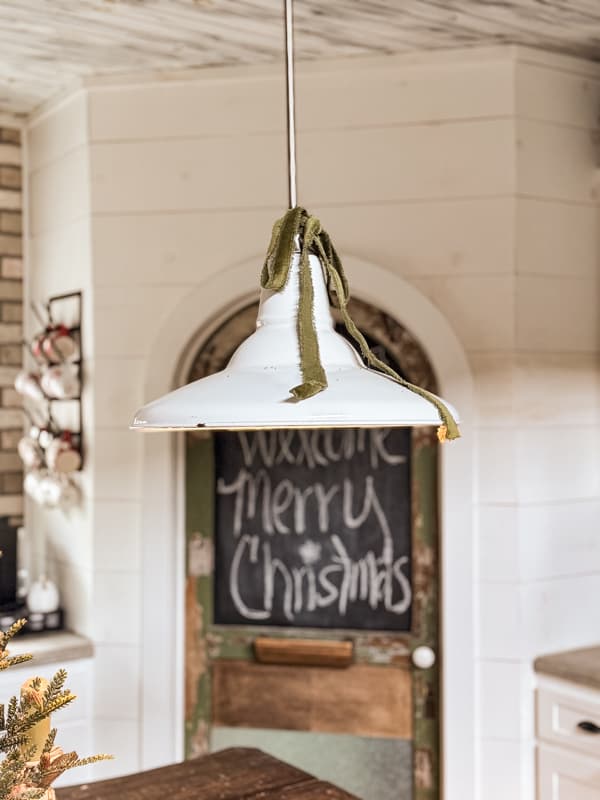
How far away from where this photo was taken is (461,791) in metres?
2.66

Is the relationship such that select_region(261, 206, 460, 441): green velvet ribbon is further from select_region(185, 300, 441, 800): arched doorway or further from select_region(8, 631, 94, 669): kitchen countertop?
select_region(8, 631, 94, 669): kitchen countertop

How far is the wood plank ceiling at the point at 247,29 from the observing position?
7.95 feet

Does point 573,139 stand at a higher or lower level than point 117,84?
lower

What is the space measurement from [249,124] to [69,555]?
1.50m

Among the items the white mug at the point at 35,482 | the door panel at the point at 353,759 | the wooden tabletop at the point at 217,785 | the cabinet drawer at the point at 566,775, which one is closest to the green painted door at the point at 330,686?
the door panel at the point at 353,759

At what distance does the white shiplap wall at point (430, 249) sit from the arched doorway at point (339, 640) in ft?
0.49

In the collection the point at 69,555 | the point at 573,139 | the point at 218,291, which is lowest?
the point at 69,555

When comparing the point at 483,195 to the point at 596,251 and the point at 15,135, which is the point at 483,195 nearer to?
the point at 596,251

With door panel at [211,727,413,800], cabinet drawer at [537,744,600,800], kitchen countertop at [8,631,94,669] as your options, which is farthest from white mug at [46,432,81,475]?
cabinet drawer at [537,744,600,800]

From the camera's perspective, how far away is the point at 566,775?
2.55 m

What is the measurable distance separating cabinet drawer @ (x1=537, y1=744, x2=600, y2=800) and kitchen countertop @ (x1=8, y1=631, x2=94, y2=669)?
1378 millimetres

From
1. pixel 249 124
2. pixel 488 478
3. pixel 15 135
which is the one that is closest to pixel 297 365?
pixel 488 478

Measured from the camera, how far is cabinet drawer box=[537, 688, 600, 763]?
2.48 metres

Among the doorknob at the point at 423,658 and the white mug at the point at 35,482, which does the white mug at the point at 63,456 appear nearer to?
the white mug at the point at 35,482
